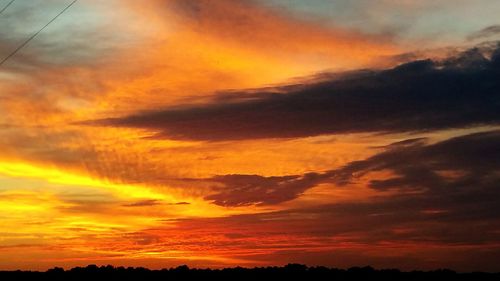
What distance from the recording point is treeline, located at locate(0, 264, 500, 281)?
60.2m

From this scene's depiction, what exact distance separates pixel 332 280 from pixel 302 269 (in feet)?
13.0

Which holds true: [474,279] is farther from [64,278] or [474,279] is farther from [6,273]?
[6,273]

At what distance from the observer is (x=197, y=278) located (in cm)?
6162

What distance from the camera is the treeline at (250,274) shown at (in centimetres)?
6022

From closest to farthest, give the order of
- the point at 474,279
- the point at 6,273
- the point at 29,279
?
the point at 474,279
the point at 29,279
the point at 6,273

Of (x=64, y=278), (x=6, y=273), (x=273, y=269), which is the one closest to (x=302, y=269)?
(x=273, y=269)

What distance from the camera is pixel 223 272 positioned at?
210 ft

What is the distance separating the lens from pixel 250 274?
62.5 meters

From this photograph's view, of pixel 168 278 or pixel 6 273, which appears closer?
pixel 168 278

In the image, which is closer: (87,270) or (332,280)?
(332,280)

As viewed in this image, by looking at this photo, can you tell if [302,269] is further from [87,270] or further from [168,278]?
[87,270]

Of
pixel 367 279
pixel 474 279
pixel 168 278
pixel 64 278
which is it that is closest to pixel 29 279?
pixel 64 278

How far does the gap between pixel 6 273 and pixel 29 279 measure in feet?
19.3

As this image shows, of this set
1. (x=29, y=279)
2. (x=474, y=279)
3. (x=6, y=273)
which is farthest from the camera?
(x=6, y=273)
